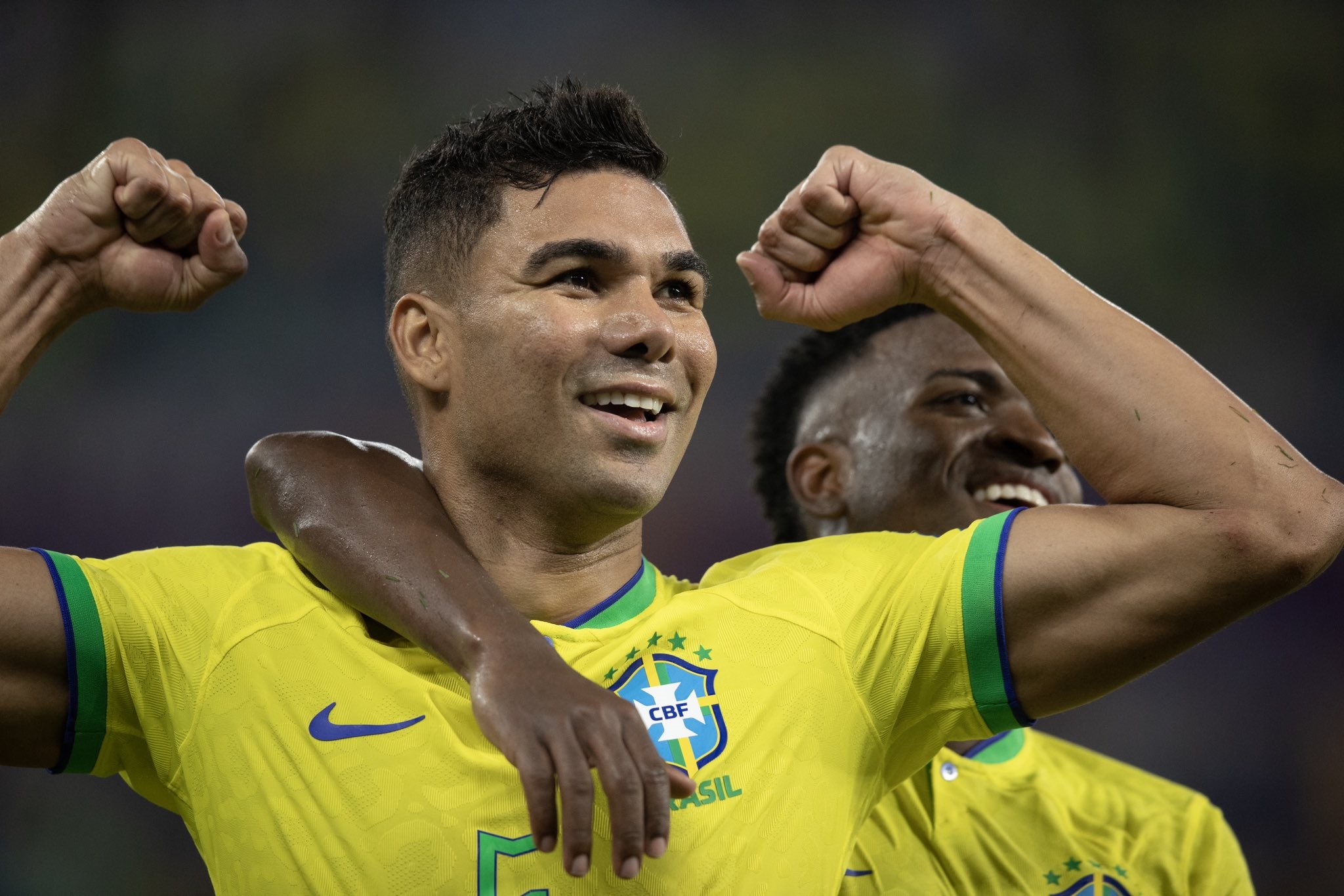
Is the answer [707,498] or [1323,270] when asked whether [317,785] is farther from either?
[1323,270]

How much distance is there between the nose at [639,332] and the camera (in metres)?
2.10

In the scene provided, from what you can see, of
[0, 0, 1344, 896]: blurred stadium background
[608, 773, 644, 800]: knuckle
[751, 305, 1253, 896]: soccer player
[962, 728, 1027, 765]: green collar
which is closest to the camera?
[608, 773, 644, 800]: knuckle

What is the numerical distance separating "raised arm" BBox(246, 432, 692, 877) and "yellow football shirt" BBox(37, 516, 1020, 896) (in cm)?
12

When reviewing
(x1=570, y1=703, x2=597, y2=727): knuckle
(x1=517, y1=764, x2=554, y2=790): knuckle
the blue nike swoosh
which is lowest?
the blue nike swoosh

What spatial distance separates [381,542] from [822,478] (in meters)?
1.68

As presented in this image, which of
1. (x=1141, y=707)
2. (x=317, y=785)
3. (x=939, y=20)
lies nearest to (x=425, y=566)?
(x=317, y=785)

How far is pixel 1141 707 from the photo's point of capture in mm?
5891

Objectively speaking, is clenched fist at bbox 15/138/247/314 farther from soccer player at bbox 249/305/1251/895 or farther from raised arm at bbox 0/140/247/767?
soccer player at bbox 249/305/1251/895

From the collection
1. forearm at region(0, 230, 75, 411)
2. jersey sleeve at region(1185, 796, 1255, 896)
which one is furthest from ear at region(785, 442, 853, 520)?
forearm at region(0, 230, 75, 411)

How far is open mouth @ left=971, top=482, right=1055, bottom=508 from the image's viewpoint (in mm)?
3125

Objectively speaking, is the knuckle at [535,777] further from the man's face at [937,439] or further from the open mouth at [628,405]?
the man's face at [937,439]

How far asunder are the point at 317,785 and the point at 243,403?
4318mm

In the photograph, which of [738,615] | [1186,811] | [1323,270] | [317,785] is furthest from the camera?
[1323,270]

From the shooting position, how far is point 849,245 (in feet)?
7.50
